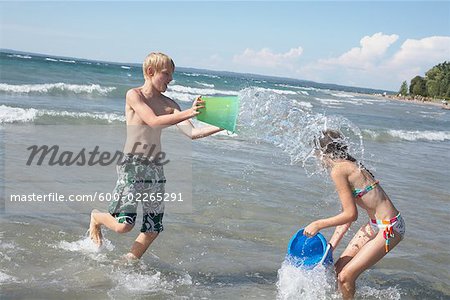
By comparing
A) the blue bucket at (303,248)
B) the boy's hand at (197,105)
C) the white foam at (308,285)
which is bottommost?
the white foam at (308,285)

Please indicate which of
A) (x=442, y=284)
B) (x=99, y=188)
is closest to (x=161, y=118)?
(x=442, y=284)

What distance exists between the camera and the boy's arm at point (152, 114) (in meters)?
3.93

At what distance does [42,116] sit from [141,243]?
31.3ft

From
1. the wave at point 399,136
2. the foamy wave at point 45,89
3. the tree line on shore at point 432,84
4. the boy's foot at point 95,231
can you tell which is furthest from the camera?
the tree line on shore at point 432,84

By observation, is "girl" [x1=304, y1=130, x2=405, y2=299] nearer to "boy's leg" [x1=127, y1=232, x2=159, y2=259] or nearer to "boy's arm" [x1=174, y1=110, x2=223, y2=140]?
"boy's arm" [x1=174, y1=110, x2=223, y2=140]

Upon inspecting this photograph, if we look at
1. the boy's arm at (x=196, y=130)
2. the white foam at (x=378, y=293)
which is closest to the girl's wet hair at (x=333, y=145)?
the boy's arm at (x=196, y=130)

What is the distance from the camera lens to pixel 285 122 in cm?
458

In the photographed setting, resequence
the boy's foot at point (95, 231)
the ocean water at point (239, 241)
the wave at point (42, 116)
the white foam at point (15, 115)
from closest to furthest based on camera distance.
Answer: the ocean water at point (239, 241), the boy's foot at point (95, 231), the white foam at point (15, 115), the wave at point (42, 116)

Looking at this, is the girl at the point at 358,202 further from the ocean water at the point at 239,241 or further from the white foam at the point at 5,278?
the white foam at the point at 5,278

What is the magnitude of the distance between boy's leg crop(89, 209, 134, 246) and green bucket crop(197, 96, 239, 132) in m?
1.16

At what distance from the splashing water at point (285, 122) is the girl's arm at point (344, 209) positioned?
25 cm

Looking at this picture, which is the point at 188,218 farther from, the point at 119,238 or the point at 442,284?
the point at 442,284

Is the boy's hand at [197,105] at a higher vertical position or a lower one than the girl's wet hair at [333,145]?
higher

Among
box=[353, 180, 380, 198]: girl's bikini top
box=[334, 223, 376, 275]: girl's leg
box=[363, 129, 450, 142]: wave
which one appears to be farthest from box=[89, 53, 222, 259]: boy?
box=[363, 129, 450, 142]: wave
